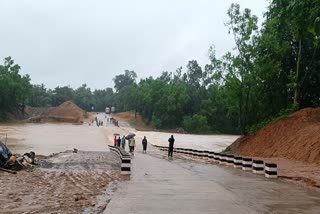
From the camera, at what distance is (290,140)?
1182 inches

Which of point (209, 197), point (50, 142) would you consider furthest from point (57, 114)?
point (209, 197)

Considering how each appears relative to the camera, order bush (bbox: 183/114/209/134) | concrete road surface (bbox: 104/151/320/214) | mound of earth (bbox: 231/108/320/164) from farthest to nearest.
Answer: bush (bbox: 183/114/209/134) < mound of earth (bbox: 231/108/320/164) < concrete road surface (bbox: 104/151/320/214)

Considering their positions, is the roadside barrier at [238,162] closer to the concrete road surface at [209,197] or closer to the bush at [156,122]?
the concrete road surface at [209,197]

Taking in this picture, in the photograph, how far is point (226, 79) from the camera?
1614 inches

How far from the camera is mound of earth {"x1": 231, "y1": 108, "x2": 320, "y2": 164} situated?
26.0 meters

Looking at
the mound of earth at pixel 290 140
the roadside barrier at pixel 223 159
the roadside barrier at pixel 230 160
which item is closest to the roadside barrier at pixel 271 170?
the mound of earth at pixel 290 140

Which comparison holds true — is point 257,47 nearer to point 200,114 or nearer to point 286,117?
point 286,117

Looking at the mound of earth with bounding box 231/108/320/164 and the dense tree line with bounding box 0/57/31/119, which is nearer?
the mound of earth with bounding box 231/108/320/164

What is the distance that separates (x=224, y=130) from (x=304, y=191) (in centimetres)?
10480

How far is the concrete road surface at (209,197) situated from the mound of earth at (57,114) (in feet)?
371

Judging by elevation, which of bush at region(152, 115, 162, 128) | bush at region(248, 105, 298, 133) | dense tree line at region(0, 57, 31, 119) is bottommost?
bush at region(248, 105, 298, 133)

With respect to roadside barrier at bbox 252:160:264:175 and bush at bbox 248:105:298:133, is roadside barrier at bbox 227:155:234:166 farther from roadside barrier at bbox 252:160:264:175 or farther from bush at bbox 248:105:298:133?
bush at bbox 248:105:298:133

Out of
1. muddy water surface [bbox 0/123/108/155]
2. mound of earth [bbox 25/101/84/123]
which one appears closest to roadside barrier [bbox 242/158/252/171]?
muddy water surface [bbox 0/123/108/155]

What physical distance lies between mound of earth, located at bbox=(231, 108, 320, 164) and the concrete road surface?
9.92m
